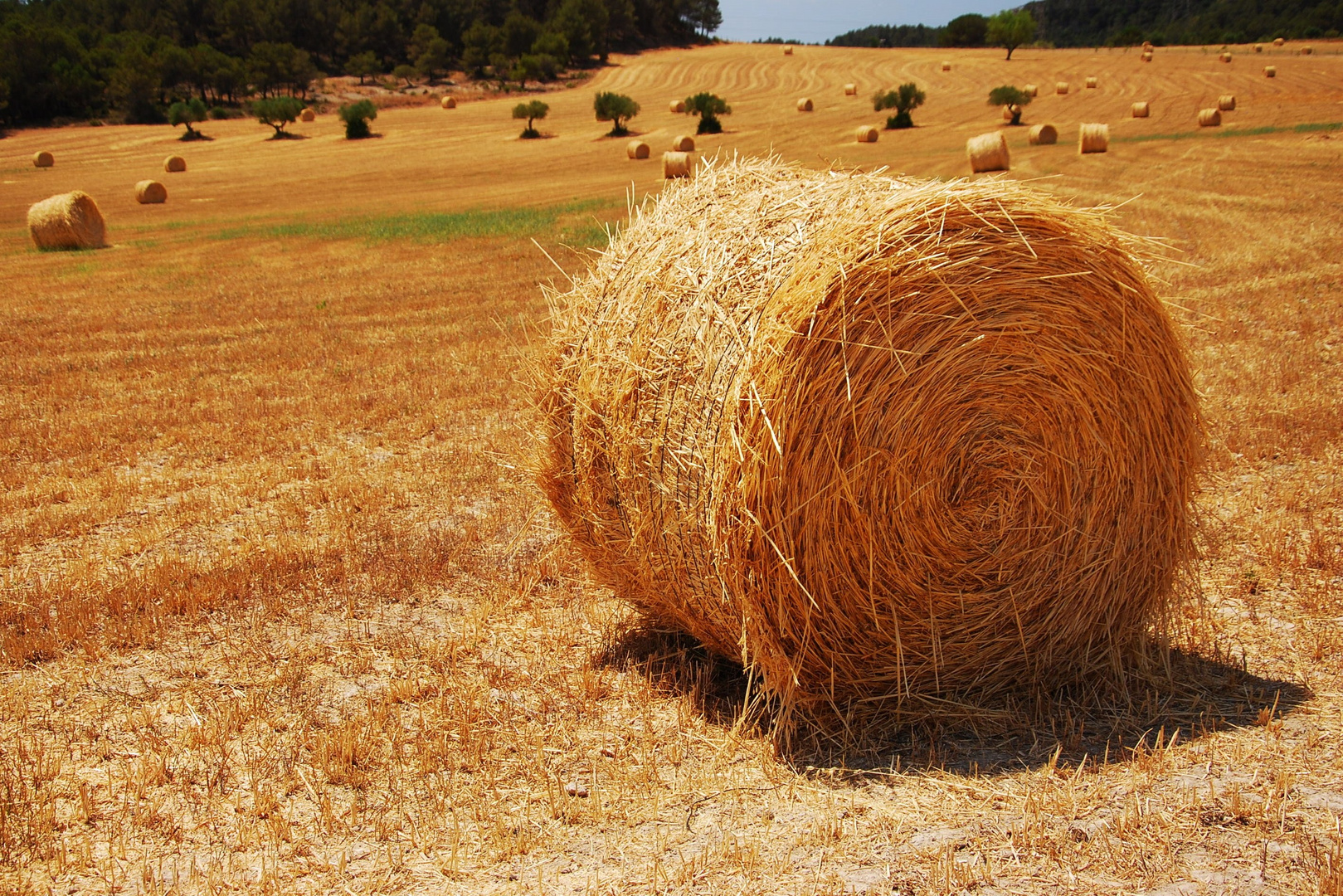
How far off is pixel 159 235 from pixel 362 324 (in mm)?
12107

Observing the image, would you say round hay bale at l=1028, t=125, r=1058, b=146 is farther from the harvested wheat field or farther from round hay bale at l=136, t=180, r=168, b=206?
round hay bale at l=136, t=180, r=168, b=206

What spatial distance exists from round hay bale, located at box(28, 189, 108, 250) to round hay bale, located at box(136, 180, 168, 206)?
9.46 meters

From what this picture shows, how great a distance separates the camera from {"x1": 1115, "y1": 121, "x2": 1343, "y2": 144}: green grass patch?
91.1ft

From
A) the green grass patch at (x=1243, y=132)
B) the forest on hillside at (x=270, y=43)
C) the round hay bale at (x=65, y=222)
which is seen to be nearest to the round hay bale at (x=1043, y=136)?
the green grass patch at (x=1243, y=132)

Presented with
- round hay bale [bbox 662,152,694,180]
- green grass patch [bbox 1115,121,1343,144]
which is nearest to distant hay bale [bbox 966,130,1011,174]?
green grass patch [bbox 1115,121,1343,144]

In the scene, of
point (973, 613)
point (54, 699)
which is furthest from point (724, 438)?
point (54, 699)

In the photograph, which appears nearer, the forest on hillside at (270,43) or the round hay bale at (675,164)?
the round hay bale at (675,164)

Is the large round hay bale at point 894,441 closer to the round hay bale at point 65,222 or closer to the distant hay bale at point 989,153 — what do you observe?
the round hay bale at point 65,222

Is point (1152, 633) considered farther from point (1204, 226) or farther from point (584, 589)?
point (1204, 226)

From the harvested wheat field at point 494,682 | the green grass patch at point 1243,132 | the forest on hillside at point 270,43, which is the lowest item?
the harvested wheat field at point 494,682

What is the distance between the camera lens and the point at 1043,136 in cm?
2864

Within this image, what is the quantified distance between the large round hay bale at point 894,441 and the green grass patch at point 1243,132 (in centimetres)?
2741

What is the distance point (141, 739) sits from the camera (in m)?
3.95

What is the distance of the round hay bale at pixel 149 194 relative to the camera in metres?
28.5
